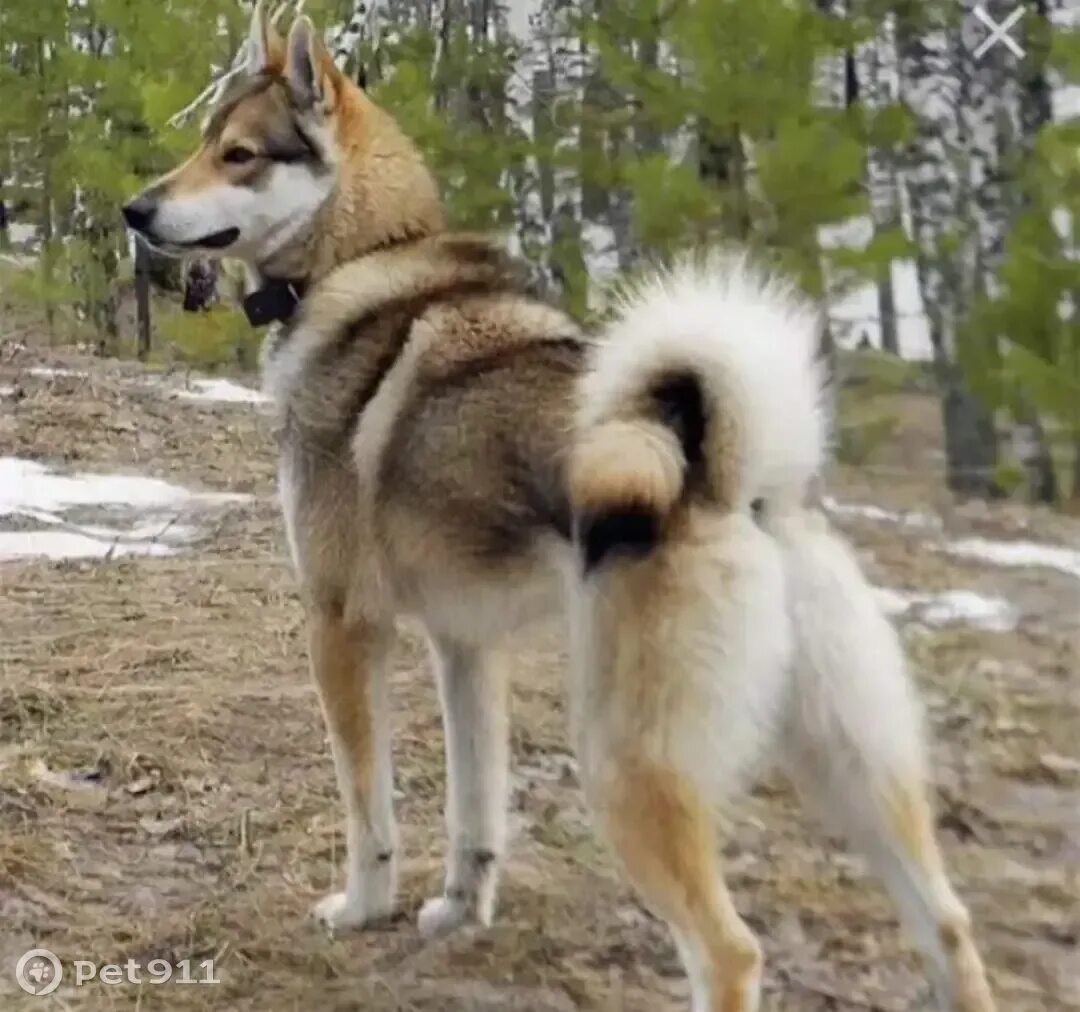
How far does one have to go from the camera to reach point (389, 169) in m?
1.26

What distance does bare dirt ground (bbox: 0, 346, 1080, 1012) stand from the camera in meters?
1.14

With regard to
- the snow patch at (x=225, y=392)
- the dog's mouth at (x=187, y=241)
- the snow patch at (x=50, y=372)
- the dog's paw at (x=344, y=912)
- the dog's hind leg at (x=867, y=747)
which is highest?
the dog's mouth at (x=187, y=241)

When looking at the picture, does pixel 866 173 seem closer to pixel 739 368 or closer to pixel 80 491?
pixel 739 368

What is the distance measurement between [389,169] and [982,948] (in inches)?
31.5

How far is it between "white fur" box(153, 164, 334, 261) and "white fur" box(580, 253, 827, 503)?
325mm

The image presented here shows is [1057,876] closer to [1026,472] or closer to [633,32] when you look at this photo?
[1026,472]

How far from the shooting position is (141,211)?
1204 millimetres

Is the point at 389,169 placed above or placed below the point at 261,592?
above

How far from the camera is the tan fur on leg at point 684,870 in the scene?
1.03 metres

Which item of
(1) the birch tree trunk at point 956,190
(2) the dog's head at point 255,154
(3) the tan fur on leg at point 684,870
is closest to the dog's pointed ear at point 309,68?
(2) the dog's head at point 255,154

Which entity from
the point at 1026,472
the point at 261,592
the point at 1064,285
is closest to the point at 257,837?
the point at 261,592

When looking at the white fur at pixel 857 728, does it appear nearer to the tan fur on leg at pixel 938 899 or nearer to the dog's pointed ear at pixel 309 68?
the tan fur on leg at pixel 938 899

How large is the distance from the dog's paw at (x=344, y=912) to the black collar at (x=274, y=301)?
505 millimetres

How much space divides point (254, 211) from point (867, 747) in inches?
26.4
